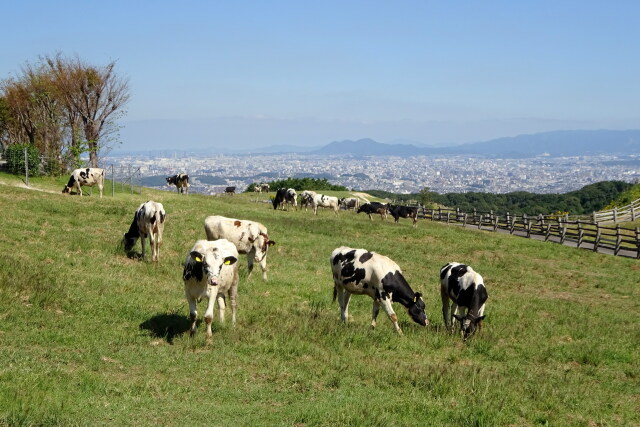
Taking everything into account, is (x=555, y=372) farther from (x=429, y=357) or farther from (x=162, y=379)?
(x=162, y=379)

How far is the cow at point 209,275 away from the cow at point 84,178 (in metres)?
27.4

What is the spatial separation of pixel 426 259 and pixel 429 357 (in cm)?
1813

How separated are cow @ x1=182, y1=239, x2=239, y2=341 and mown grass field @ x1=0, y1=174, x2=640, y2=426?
0.63 m

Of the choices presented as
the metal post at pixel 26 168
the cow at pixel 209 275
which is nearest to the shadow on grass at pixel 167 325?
the cow at pixel 209 275

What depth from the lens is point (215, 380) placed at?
10.9m

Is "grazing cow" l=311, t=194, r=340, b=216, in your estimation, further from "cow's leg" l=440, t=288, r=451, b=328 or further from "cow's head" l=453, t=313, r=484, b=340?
"cow's head" l=453, t=313, r=484, b=340

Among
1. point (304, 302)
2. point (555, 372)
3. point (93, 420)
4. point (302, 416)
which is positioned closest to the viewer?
point (93, 420)

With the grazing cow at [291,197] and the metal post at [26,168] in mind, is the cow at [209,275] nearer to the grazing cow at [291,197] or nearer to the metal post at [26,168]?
the metal post at [26,168]

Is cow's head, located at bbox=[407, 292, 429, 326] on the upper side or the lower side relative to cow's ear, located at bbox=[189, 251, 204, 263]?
lower

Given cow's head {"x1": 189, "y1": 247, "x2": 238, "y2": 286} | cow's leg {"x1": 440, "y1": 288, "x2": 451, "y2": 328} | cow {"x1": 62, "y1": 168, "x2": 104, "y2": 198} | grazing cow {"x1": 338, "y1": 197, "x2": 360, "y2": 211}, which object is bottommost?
grazing cow {"x1": 338, "y1": 197, "x2": 360, "y2": 211}

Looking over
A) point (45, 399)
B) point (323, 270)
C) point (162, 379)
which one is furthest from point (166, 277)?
point (45, 399)

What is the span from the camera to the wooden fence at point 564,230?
4275cm

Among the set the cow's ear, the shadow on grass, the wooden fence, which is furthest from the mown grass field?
the wooden fence

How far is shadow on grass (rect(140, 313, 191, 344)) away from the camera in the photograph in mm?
13414
